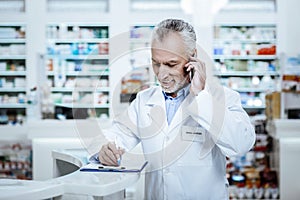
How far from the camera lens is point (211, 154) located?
6.84 feet

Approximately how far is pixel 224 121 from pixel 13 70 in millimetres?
6308

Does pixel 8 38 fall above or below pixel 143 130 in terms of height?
above

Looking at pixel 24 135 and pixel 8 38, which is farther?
pixel 8 38

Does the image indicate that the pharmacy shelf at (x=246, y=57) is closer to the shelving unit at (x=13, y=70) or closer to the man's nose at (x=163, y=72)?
the shelving unit at (x=13, y=70)

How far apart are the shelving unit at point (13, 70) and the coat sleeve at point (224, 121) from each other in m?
6.03

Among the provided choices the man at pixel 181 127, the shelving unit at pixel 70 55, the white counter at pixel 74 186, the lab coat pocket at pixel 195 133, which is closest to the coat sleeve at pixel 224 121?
the man at pixel 181 127

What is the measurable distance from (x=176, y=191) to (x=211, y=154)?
219 millimetres

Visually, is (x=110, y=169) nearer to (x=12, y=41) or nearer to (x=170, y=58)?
(x=170, y=58)

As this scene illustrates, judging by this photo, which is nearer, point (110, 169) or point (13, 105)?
point (110, 169)

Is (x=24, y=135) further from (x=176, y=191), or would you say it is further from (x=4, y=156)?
(x=176, y=191)

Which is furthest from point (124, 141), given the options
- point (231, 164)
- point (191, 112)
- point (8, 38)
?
point (8, 38)

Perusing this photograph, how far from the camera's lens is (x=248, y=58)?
7.43 m

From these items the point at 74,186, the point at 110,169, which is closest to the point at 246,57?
the point at 110,169

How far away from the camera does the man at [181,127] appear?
193 centimetres
